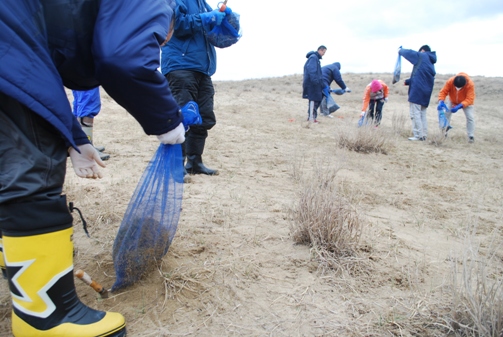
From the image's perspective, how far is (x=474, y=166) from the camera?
17.7ft

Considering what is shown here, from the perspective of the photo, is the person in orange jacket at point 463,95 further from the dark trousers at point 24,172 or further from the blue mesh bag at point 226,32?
the dark trousers at point 24,172

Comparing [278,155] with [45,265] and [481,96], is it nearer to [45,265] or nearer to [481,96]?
[45,265]

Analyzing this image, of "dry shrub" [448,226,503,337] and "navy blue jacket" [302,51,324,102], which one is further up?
"navy blue jacket" [302,51,324,102]

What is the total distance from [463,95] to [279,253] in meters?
7.38

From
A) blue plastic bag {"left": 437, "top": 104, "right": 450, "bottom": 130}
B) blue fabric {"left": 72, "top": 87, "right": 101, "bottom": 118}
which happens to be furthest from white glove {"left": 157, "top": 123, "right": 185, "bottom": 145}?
blue plastic bag {"left": 437, "top": 104, "right": 450, "bottom": 130}

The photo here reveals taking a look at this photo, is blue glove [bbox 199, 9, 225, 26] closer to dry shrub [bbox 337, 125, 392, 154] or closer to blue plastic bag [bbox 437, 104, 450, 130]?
dry shrub [bbox 337, 125, 392, 154]

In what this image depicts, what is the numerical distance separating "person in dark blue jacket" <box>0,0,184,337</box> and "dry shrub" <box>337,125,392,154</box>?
4579 millimetres

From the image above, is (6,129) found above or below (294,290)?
above

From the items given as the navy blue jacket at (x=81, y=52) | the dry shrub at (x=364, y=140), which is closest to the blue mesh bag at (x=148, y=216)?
the navy blue jacket at (x=81, y=52)

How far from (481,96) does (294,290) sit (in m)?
23.3

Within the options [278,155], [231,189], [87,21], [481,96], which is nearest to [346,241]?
[231,189]

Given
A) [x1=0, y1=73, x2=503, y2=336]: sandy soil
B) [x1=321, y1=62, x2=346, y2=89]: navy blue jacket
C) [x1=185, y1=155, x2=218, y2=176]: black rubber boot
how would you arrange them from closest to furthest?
[x1=0, y1=73, x2=503, y2=336]: sandy soil, [x1=185, y1=155, x2=218, y2=176]: black rubber boot, [x1=321, y1=62, x2=346, y2=89]: navy blue jacket

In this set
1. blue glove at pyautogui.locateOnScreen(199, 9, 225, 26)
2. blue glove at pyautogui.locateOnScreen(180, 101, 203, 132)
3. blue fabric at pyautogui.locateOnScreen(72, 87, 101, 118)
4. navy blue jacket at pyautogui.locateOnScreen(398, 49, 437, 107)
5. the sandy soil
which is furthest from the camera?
navy blue jacket at pyautogui.locateOnScreen(398, 49, 437, 107)

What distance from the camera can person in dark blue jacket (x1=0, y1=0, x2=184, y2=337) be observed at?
3.70ft
